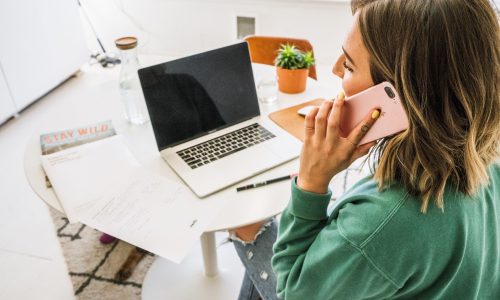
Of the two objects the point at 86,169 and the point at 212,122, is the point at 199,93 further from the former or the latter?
the point at 86,169

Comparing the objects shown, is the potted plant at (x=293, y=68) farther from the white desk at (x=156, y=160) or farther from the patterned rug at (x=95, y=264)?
the patterned rug at (x=95, y=264)

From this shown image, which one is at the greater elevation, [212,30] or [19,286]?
[212,30]

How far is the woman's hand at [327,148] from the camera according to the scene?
675 mm

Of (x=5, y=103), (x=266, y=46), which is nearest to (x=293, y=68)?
(x=266, y=46)

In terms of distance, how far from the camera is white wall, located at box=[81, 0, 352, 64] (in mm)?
2951

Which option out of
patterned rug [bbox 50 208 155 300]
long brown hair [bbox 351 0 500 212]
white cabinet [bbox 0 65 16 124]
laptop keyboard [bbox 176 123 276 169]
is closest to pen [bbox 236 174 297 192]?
laptop keyboard [bbox 176 123 276 169]

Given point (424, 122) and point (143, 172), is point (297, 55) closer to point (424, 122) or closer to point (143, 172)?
point (143, 172)

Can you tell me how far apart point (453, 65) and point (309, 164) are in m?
0.30

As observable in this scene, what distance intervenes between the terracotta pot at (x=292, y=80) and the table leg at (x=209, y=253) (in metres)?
0.59

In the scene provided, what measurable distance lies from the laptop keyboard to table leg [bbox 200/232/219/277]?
359mm

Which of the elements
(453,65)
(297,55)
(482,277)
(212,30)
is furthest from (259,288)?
(212,30)

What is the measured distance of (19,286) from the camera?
1462 mm

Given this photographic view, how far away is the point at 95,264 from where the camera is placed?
1530 millimetres

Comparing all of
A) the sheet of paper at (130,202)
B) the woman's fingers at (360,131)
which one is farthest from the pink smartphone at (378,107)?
the sheet of paper at (130,202)
